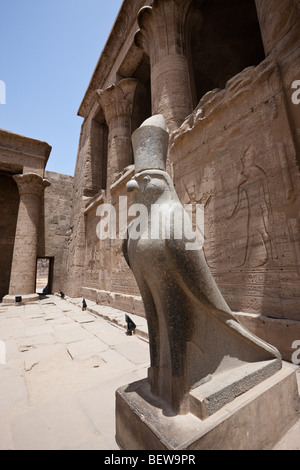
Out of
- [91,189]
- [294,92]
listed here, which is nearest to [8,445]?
[294,92]

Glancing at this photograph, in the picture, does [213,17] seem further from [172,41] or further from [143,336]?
[143,336]

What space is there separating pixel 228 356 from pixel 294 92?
3318 millimetres

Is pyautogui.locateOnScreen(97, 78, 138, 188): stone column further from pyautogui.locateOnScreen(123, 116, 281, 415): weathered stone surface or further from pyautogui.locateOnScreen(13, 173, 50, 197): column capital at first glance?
pyautogui.locateOnScreen(123, 116, 281, 415): weathered stone surface

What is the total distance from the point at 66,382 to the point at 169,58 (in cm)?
719

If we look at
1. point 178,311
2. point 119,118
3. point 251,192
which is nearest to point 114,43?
point 119,118

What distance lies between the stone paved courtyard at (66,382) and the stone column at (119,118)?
5842mm

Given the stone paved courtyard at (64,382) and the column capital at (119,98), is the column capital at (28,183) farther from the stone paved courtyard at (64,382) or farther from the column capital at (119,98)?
the stone paved courtyard at (64,382)

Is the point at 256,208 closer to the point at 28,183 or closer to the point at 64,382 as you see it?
the point at 64,382

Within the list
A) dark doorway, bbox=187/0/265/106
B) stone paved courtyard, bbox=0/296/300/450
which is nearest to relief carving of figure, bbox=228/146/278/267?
stone paved courtyard, bbox=0/296/300/450

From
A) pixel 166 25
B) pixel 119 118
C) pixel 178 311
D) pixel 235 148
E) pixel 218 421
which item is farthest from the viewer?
pixel 119 118

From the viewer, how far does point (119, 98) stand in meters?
8.71

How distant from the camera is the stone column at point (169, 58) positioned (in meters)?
5.31

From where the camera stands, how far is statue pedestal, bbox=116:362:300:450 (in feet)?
3.58
